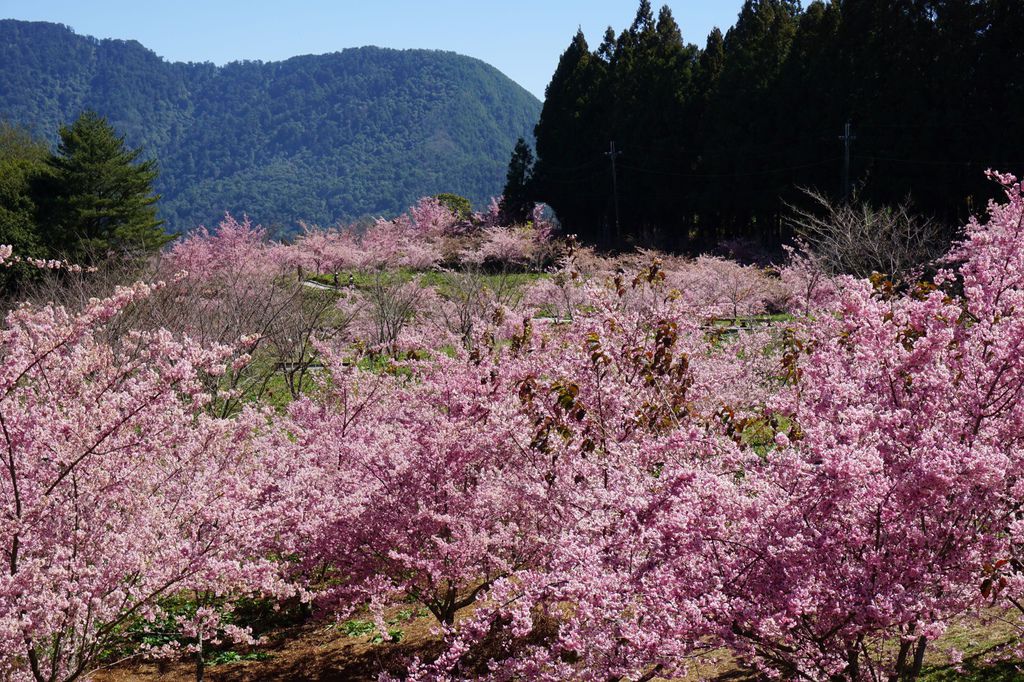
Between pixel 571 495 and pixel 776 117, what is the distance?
29360 millimetres

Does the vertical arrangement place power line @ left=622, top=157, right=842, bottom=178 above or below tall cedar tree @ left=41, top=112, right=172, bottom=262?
above

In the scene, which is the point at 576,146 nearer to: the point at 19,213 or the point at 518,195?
the point at 518,195

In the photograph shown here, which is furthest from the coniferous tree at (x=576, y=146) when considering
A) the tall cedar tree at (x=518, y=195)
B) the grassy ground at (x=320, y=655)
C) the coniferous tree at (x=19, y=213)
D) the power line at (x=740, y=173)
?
the grassy ground at (x=320, y=655)

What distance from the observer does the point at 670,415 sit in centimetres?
553

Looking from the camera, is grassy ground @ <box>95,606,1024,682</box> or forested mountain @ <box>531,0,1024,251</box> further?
forested mountain @ <box>531,0,1024,251</box>

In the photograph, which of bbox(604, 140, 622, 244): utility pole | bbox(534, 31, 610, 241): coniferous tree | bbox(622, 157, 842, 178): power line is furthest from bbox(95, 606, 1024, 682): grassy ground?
bbox(534, 31, 610, 241): coniferous tree

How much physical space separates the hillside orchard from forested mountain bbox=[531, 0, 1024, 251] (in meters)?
21.4

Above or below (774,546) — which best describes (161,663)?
below

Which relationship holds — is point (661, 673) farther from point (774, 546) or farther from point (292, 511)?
point (292, 511)

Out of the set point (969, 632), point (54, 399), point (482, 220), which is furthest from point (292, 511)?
point (482, 220)

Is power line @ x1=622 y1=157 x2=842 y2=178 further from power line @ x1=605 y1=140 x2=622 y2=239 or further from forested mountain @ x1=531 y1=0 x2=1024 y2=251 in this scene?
power line @ x1=605 y1=140 x2=622 y2=239

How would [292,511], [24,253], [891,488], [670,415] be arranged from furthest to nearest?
[24,253] → [670,415] → [292,511] → [891,488]

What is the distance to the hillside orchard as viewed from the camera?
322cm

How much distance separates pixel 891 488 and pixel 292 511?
3522mm
